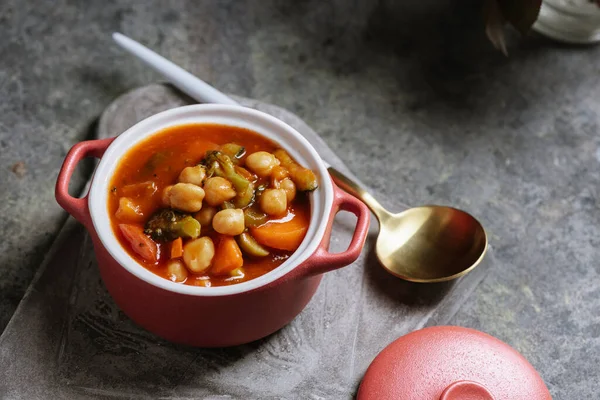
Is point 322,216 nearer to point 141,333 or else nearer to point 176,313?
point 176,313

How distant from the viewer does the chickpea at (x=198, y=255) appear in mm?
1806

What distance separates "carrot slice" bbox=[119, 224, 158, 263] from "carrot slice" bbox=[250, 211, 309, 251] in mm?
262

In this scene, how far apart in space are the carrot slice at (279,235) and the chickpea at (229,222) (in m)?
0.06

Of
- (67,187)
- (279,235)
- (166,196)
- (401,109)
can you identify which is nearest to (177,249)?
(166,196)

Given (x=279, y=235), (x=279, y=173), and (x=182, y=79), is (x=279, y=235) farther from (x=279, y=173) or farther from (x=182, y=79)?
(x=182, y=79)

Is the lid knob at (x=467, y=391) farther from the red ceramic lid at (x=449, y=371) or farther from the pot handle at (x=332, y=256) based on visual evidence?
the pot handle at (x=332, y=256)

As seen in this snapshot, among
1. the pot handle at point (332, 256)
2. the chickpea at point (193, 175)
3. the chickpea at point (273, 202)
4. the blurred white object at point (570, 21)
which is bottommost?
the blurred white object at point (570, 21)

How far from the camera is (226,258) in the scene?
1822mm

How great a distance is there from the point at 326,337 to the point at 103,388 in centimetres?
67

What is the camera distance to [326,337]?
2186 millimetres

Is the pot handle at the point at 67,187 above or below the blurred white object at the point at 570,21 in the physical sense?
above

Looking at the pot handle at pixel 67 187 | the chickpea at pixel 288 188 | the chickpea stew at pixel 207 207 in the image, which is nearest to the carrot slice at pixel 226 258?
the chickpea stew at pixel 207 207

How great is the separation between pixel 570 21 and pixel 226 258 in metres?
2.04

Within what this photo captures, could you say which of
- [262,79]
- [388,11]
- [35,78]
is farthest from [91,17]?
[388,11]
